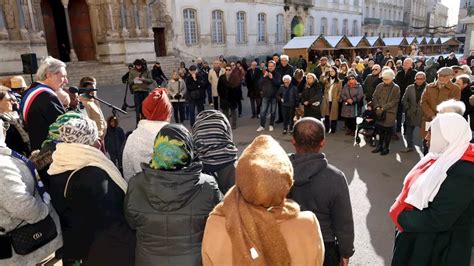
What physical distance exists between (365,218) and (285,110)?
14.5ft

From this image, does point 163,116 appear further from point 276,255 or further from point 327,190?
point 276,255

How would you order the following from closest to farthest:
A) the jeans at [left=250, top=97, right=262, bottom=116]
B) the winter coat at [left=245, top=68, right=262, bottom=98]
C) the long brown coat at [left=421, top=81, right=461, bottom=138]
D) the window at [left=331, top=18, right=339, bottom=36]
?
the long brown coat at [left=421, top=81, right=461, bottom=138] < the winter coat at [left=245, top=68, right=262, bottom=98] < the jeans at [left=250, top=97, right=262, bottom=116] < the window at [left=331, top=18, right=339, bottom=36]

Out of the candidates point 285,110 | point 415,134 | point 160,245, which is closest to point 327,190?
point 160,245

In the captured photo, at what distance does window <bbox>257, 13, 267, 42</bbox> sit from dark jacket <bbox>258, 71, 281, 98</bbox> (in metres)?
21.5

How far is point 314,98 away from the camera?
7605 millimetres

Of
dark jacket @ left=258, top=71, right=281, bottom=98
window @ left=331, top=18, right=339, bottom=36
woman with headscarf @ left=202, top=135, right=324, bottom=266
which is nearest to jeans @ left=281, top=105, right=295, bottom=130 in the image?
dark jacket @ left=258, top=71, right=281, bottom=98

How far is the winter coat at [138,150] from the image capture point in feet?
9.00

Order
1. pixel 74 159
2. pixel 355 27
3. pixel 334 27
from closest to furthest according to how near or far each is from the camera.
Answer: pixel 74 159, pixel 334 27, pixel 355 27

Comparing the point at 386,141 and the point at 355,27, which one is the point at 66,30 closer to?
the point at 386,141

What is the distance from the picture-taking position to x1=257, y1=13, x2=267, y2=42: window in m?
29.0

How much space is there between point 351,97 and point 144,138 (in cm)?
599

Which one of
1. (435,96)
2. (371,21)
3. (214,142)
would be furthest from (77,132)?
(371,21)

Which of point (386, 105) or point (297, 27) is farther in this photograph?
point (297, 27)

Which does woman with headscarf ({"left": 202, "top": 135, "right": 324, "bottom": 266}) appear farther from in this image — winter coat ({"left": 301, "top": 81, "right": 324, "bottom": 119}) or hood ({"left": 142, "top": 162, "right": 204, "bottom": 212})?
winter coat ({"left": 301, "top": 81, "right": 324, "bottom": 119})
